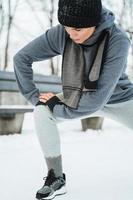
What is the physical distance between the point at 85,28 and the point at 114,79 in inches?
13.7

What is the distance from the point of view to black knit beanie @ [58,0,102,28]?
8.46ft

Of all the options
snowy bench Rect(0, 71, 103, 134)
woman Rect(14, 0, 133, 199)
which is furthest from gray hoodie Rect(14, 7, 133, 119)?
snowy bench Rect(0, 71, 103, 134)

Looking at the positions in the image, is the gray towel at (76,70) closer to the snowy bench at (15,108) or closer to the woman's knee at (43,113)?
the woman's knee at (43,113)

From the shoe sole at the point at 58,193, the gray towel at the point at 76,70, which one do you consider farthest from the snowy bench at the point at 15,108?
the gray towel at the point at 76,70

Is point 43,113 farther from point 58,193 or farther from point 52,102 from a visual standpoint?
point 58,193

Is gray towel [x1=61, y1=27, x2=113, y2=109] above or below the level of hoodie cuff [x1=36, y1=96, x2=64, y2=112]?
above

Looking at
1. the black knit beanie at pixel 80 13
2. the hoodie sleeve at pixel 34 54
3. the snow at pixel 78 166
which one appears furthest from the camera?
the snow at pixel 78 166

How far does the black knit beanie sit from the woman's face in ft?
0.09

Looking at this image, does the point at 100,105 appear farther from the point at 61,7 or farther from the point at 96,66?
the point at 61,7

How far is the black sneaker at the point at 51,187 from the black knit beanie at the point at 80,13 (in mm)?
999

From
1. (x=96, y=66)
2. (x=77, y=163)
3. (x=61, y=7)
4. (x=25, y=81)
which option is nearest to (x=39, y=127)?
(x=25, y=81)

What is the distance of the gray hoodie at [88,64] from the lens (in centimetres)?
265

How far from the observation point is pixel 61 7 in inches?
105

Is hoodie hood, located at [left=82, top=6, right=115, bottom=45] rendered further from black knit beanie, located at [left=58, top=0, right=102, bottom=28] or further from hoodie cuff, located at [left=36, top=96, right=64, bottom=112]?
hoodie cuff, located at [left=36, top=96, right=64, bottom=112]
